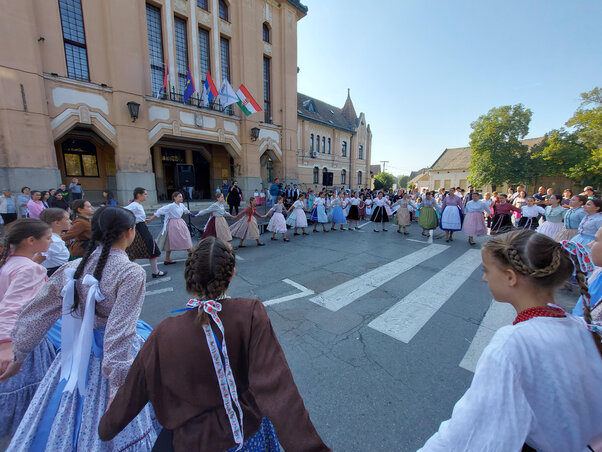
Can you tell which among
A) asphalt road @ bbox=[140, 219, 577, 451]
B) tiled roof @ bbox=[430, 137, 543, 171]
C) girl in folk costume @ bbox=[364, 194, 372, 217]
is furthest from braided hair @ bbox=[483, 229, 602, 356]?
tiled roof @ bbox=[430, 137, 543, 171]

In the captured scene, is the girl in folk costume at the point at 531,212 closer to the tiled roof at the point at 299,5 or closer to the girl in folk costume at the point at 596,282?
the girl in folk costume at the point at 596,282

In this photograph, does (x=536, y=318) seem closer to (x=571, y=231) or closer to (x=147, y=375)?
(x=147, y=375)

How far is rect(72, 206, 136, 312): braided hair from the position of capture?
1.54 m

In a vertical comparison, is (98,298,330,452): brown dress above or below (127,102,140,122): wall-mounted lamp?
below

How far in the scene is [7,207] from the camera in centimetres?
899

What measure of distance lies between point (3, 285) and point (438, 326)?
15.1 feet

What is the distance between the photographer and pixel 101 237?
64.2 inches

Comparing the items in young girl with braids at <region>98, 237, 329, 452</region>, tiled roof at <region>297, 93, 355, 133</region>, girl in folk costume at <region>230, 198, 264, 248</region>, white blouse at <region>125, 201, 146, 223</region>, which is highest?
tiled roof at <region>297, 93, 355, 133</region>

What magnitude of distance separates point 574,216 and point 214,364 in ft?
24.9

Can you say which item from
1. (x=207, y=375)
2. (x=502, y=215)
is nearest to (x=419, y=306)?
(x=207, y=375)

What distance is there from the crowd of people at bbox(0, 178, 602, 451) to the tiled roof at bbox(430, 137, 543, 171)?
47.2 meters

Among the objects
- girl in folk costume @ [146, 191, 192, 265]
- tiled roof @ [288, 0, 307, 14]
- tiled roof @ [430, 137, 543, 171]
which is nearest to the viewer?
girl in folk costume @ [146, 191, 192, 265]

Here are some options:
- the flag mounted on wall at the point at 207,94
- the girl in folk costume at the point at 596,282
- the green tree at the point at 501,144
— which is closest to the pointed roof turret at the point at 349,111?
the green tree at the point at 501,144

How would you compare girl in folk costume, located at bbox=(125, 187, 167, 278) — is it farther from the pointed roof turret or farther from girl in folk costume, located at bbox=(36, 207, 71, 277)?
the pointed roof turret
